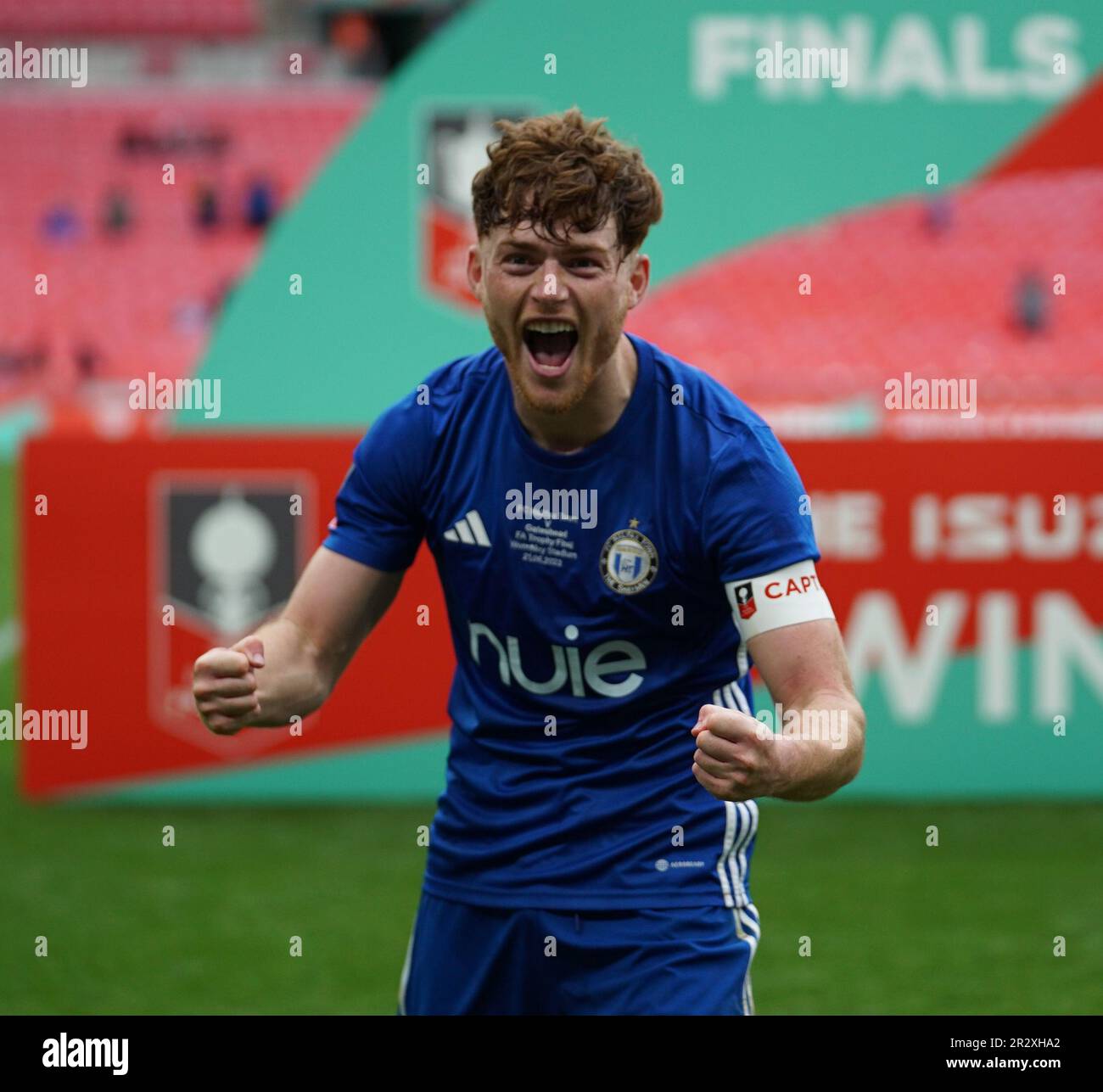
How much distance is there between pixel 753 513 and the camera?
2928 mm

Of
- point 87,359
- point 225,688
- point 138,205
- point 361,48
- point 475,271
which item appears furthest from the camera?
point 361,48

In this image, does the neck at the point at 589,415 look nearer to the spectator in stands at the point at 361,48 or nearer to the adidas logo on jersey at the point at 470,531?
the adidas logo on jersey at the point at 470,531

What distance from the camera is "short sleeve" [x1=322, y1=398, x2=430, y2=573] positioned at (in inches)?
126

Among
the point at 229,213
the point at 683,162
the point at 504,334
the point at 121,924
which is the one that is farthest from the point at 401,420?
the point at 229,213

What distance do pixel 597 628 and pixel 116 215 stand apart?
25.3 m

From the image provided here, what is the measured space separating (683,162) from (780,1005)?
674 cm

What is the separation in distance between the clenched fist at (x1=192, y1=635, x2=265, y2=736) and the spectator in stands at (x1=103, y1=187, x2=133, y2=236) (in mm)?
25015

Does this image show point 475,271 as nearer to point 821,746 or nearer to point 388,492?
point 388,492

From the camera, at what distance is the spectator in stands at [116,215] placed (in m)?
26.9

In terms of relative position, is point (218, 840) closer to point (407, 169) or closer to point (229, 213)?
point (407, 169)

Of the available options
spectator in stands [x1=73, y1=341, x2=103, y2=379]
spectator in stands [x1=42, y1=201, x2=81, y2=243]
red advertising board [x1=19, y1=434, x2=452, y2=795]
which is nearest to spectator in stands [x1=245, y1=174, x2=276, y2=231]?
spectator in stands [x1=42, y1=201, x2=81, y2=243]

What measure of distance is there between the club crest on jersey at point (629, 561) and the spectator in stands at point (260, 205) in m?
24.0

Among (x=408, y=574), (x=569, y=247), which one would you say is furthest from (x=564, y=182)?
(x=408, y=574)

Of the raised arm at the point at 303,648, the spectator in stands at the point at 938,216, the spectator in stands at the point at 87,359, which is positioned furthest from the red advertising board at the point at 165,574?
the spectator in stands at the point at 87,359
